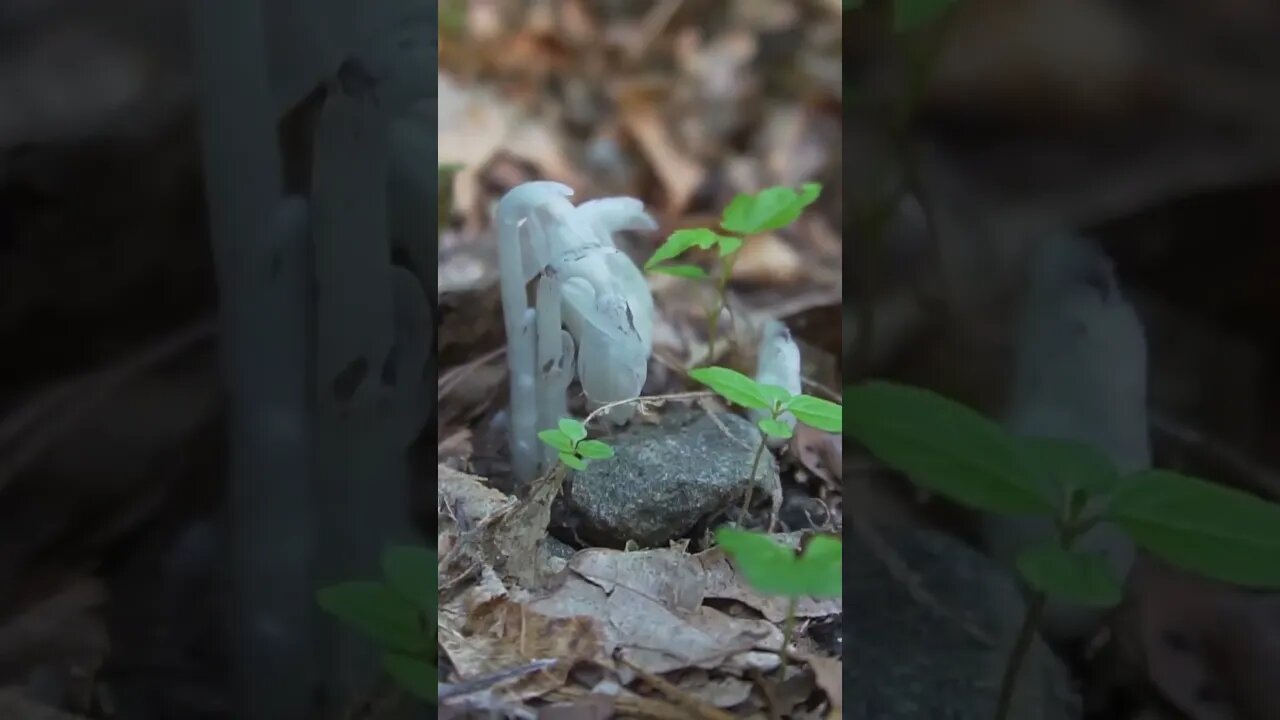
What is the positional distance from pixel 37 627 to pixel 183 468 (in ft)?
0.41

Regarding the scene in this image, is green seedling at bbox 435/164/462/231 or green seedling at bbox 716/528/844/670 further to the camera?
green seedling at bbox 435/164/462/231

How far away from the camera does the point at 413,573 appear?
1.91 feet

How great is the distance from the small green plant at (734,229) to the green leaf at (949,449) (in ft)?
0.68

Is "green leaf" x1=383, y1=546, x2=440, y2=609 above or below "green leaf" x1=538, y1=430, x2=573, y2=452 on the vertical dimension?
below

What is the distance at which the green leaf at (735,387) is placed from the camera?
663 millimetres

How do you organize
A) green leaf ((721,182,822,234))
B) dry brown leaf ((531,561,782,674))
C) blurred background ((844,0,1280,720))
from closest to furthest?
1. blurred background ((844,0,1280,720))
2. dry brown leaf ((531,561,782,674))
3. green leaf ((721,182,822,234))

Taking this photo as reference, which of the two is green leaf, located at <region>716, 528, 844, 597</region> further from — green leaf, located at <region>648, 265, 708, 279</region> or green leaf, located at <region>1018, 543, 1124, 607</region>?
green leaf, located at <region>648, 265, 708, 279</region>

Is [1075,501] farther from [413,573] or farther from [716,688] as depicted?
[413,573]

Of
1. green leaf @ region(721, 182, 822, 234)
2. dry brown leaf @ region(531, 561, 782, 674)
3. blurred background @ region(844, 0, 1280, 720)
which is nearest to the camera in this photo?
blurred background @ region(844, 0, 1280, 720)

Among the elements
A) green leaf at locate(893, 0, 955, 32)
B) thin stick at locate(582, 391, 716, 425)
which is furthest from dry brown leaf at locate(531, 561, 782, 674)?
green leaf at locate(893, 0, 955, 32)

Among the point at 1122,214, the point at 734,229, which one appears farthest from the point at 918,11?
the point at 734,229

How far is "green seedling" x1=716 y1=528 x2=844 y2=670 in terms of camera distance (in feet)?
1.67

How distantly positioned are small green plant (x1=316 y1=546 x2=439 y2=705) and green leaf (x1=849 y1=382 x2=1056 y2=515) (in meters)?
0.27

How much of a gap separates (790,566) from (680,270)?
0.30 m
